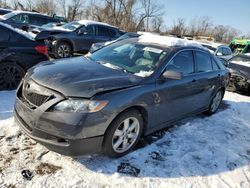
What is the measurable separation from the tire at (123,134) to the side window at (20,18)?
1354 cm

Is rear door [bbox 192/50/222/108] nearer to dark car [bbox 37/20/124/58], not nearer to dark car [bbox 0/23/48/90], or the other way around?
dark car [bbox 0/23/48/90]

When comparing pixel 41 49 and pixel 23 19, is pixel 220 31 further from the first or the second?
pixel 41 49

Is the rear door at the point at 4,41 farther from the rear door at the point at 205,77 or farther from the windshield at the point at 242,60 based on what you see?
the windshield at the point at 242,60

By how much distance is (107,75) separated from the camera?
3.79m

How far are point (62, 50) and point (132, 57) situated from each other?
23.6 feet

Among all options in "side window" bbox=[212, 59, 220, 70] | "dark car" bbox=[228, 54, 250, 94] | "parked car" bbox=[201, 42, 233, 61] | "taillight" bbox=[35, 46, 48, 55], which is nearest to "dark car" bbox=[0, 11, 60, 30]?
"taillight" bbox=[35, 46, 48, 55]

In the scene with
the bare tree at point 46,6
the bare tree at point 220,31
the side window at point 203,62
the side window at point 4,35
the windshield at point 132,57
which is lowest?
the bare tree at point 220,31

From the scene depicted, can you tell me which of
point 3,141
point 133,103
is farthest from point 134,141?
point 3,141

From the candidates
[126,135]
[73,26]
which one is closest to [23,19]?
[73,26]

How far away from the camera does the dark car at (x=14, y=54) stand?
570cm

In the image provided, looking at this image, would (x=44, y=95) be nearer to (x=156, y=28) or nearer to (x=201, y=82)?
(x=201, y=82)

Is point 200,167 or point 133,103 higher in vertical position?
point 133,103

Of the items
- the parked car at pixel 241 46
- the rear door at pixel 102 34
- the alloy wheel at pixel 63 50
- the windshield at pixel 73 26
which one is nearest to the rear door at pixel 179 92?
the alloy wheel at pixel 63 50

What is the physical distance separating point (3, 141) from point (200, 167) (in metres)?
2.77
